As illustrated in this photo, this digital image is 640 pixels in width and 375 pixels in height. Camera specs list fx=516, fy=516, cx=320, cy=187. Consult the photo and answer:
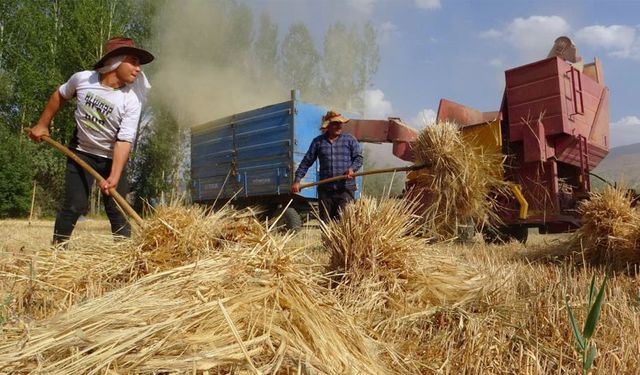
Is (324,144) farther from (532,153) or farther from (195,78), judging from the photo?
(195,78)

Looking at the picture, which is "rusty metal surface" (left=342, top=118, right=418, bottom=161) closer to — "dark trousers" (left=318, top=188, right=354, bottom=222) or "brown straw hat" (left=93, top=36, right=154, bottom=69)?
"dark trousers" (left=318, top=188, right=354, bottom=222)

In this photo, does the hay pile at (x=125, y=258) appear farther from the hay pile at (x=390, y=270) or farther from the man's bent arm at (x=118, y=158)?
the man's bent arm at (x=118, y=158)

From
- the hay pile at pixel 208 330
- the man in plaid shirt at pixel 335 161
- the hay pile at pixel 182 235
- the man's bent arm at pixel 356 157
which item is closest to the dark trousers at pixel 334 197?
the man in plaid shirt at pixel 335 161

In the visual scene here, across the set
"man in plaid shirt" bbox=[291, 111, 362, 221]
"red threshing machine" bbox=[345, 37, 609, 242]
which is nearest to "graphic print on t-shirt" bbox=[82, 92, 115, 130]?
"man in plaid shirt" bbox=[291, 111, 362, 221]

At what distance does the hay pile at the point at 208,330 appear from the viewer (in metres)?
1.30

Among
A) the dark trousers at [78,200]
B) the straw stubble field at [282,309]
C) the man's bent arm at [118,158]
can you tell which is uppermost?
the man's bent arm at [118,158]

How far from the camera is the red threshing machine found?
6.69m

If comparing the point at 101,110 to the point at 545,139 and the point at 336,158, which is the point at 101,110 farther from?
the point at 545,139

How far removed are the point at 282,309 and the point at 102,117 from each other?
265cm

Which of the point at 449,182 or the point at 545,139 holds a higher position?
the point at 545,139

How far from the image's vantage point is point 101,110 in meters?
3.67

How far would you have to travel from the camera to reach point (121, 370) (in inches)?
49.8

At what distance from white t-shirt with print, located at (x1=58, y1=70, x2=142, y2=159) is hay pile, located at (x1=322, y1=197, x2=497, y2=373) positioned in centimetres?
174

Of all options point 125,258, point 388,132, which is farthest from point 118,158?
point 388,132
